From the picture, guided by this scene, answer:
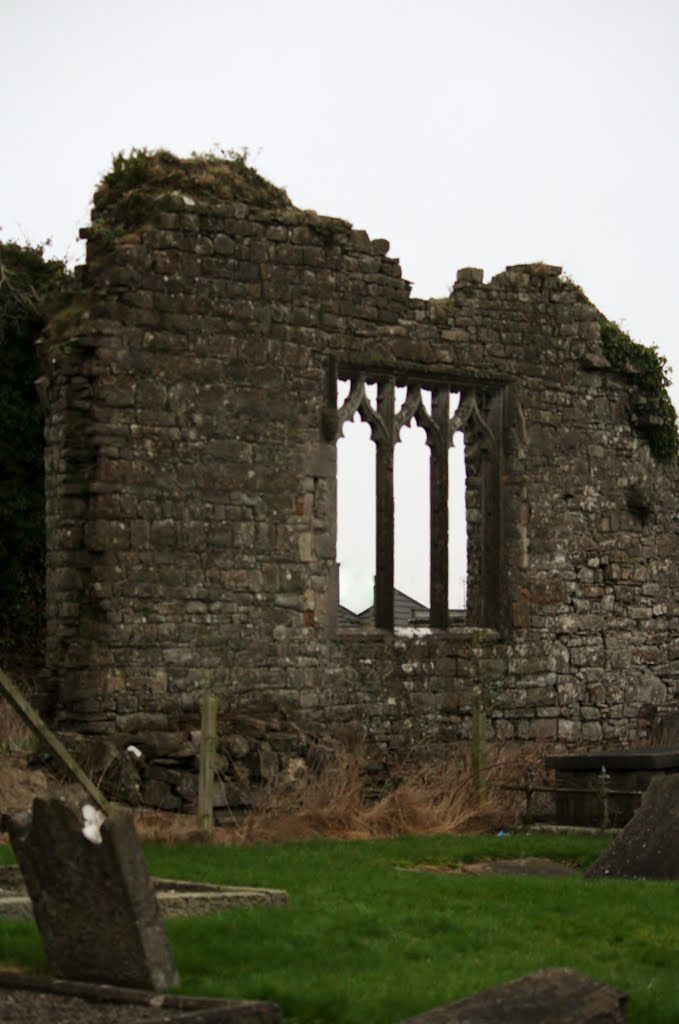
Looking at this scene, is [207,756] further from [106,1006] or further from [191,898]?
[106,1006]

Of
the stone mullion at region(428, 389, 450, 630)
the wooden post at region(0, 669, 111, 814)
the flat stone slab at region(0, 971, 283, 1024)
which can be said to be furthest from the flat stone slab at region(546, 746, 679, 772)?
the flat stone slab at region(0, 971, 283, 1024)

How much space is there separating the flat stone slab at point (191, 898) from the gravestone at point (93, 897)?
128 centimetres

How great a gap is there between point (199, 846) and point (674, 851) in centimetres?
338

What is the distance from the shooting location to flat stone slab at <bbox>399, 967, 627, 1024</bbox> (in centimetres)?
609

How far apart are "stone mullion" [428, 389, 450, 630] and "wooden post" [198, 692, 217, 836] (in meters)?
3.84

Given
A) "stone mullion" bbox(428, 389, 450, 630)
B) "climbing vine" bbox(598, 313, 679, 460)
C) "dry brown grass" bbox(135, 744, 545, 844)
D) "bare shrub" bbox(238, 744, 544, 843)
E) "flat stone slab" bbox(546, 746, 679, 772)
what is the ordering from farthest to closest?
"climbing vine" bbox(598, 313, 679, 460), "stone mullion" bbox(428, 389, 450, 630), "flat stone slab" bbox(546, 746, 679, 772), "bare shrub" bbox(238, 744, 544, 843), "dry brown grass" bbox(135, 744, 545, 844)

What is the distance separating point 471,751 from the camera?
1534cm

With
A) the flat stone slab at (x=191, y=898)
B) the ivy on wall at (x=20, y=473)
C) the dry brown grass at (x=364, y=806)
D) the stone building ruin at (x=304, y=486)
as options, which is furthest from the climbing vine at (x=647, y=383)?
the flat stone slab at (x=191, y=898)

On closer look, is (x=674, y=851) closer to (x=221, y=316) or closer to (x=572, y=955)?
(x=572, y=955)

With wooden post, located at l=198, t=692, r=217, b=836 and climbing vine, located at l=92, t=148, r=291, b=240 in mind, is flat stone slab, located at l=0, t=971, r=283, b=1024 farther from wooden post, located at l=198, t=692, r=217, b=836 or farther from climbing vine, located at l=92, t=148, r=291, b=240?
climbing vine, located at l=92, t=148, r=291, b=240

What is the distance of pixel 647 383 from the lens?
17.8 m

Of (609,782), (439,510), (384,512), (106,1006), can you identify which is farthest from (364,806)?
(106,1006)

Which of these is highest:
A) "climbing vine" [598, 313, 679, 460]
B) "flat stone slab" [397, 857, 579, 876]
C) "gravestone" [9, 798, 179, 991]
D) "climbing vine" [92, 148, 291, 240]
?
"climbing vine" [92, 148, 291, 240]

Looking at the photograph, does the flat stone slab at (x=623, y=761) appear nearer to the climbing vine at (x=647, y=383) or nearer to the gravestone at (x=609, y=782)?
the gravestone at (x=609, y=782)
